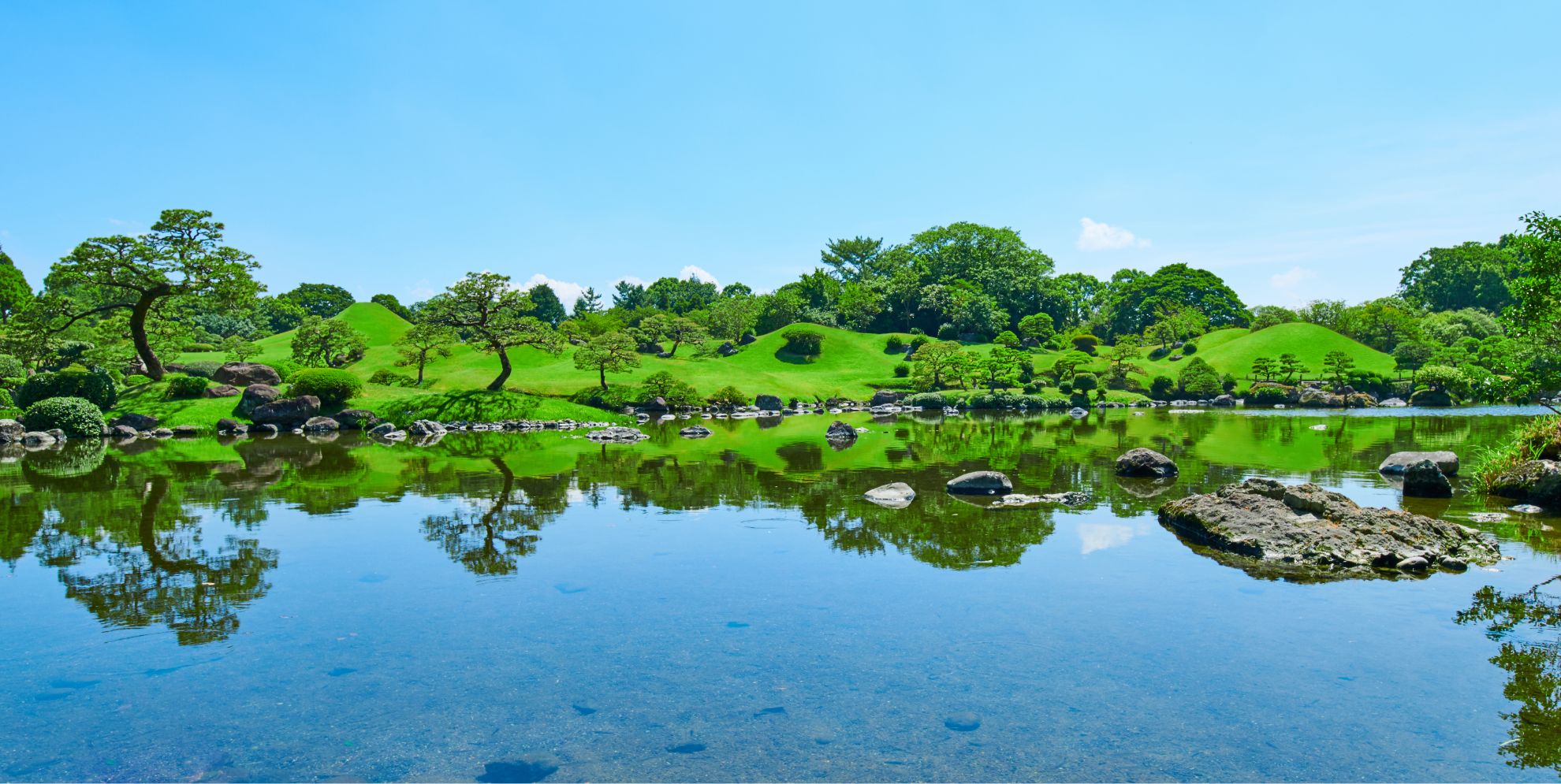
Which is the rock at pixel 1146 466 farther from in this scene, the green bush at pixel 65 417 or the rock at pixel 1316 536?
the green bush at pixel 65 417

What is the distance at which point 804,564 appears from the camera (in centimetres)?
1314

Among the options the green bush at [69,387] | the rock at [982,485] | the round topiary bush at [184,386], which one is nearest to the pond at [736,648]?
the rock at [982,485]

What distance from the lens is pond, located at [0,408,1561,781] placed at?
21.8ft

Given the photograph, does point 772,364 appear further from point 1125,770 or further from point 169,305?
point 1125,770

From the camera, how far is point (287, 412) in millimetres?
43938

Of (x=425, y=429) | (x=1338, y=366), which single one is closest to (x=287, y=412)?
(x=425, y=429)

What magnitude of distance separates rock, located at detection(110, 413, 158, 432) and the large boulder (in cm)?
5095

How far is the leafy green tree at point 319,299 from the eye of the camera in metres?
123

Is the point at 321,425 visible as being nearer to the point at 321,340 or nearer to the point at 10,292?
the point at 321,340

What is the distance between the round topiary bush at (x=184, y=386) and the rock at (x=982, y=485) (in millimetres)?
44311

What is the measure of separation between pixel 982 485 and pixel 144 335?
163ft

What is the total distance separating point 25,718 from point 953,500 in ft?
52.3

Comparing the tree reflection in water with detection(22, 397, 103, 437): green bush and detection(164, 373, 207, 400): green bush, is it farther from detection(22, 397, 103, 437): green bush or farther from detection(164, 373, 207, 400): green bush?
detection(164, 373, 207, 400): green bush

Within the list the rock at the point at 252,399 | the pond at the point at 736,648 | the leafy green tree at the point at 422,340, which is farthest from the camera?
the leafy green tree at the point at 422,340
